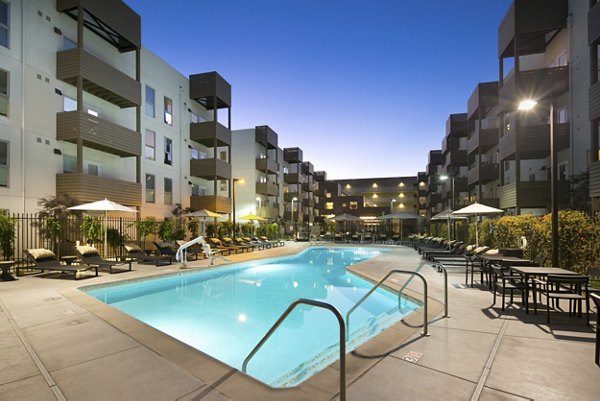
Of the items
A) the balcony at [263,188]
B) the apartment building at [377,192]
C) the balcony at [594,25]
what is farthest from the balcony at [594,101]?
the apartment building at [377,192]

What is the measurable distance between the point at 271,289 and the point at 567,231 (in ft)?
29.8

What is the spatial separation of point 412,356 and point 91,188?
615 inches

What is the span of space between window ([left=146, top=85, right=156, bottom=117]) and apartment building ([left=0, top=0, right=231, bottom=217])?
66 millimetres

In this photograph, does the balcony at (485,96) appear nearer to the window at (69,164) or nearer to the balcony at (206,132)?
the balcony at (206,132)

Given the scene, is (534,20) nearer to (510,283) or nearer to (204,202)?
(510,283)

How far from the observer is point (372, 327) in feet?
21.2

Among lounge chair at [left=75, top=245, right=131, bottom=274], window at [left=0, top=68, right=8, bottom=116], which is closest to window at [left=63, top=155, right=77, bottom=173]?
window at [left=0, top=68, right=8, bottom=116]

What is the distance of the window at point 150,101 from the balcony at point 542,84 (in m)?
22.1

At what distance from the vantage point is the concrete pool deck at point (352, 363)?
3125 mm

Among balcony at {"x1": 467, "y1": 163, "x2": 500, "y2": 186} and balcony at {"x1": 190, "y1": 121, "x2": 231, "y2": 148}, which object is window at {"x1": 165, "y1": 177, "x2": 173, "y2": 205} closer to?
balcony at {"x1": 190, "y1": 121, "x2": 231, "y2": 148}

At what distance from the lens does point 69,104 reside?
49.8ft

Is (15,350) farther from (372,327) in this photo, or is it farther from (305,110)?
(305,110)

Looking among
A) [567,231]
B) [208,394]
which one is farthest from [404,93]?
[208,394]

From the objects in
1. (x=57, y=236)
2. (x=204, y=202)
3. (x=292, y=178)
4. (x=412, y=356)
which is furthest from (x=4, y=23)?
(x=292, y=178)
